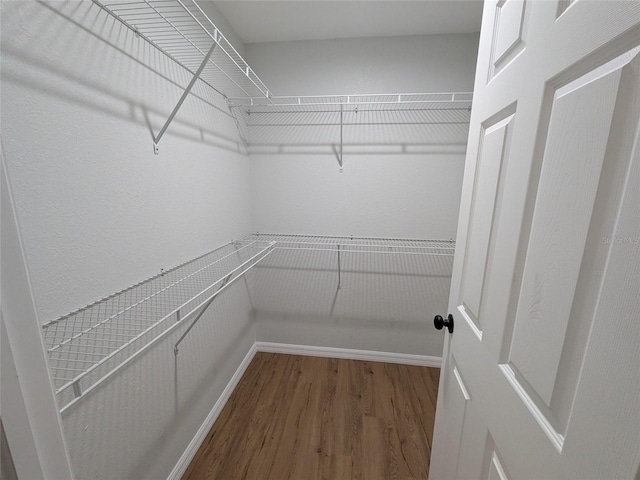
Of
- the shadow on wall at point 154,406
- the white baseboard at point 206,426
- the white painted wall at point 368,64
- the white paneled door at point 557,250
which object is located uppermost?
the white painted wall at point 368,64

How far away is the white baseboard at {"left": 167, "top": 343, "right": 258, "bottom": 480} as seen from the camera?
140 cm

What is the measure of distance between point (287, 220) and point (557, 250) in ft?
6.10

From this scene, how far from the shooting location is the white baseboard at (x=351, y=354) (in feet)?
7.46

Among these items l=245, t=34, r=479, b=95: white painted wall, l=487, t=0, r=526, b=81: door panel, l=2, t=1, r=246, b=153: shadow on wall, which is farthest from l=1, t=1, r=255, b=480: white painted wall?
l=487, t=0, r=526, b=81: door panel

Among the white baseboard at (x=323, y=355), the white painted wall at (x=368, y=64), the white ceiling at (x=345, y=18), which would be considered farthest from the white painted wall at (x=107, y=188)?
the white painted wall at (x=368, y=64)

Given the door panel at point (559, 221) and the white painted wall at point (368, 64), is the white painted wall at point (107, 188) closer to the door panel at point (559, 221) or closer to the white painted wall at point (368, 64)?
the white painted wall at point (368, 64)

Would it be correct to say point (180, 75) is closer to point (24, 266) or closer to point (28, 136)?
point (28, 136)

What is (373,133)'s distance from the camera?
2.00 m

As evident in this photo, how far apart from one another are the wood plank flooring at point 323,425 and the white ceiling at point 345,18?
8.13 feet

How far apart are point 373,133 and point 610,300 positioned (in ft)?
6.06

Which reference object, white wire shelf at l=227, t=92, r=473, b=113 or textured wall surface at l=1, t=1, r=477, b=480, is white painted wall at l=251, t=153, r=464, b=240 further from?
white wire shelf at l=227, t=92, r=473, b=113

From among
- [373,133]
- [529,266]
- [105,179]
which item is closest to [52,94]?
[105,179]

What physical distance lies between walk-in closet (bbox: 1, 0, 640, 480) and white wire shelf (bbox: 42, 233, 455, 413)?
1 cm

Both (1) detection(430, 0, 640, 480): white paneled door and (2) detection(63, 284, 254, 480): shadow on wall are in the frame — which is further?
(2) detection(63, 284, 254, 480): shadow on wall
